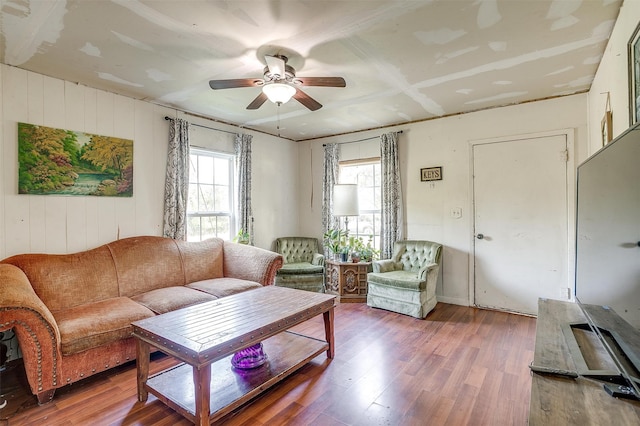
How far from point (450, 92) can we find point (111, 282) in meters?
3.97

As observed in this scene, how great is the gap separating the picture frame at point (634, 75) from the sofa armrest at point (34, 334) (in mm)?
3755

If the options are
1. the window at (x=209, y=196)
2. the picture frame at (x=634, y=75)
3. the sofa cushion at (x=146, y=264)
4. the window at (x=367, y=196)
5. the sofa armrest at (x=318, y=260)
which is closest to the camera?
the picture frame at (x=634, y=75)

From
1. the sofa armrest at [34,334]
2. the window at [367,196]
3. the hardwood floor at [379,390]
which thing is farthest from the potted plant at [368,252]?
the sofa armrest at [34,334]

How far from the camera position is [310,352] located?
2594 millimetres

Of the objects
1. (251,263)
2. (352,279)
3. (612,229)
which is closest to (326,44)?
(612,229)

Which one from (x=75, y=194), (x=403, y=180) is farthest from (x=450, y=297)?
(x=75, y=194)

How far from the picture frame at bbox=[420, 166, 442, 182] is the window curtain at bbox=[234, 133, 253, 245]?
8.28 ft

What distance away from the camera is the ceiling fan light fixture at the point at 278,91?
2447mm

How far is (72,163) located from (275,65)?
225cm

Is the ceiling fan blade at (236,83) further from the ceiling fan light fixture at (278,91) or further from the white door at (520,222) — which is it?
the white door at (520,222)

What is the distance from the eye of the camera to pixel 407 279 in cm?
382

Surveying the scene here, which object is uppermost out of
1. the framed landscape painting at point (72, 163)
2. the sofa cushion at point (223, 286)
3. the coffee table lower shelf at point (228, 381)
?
the framed landscape painting at point (72, 163)

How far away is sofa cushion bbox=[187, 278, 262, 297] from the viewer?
3.22 metres

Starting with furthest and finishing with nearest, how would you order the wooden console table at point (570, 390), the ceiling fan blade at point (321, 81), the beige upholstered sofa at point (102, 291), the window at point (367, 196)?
the window at point (367, 196) < the ceiling fan blade at point (321, 81) < the beige upholstered sofa at point (102, 291) < the wooden console table at point (570, 390)
